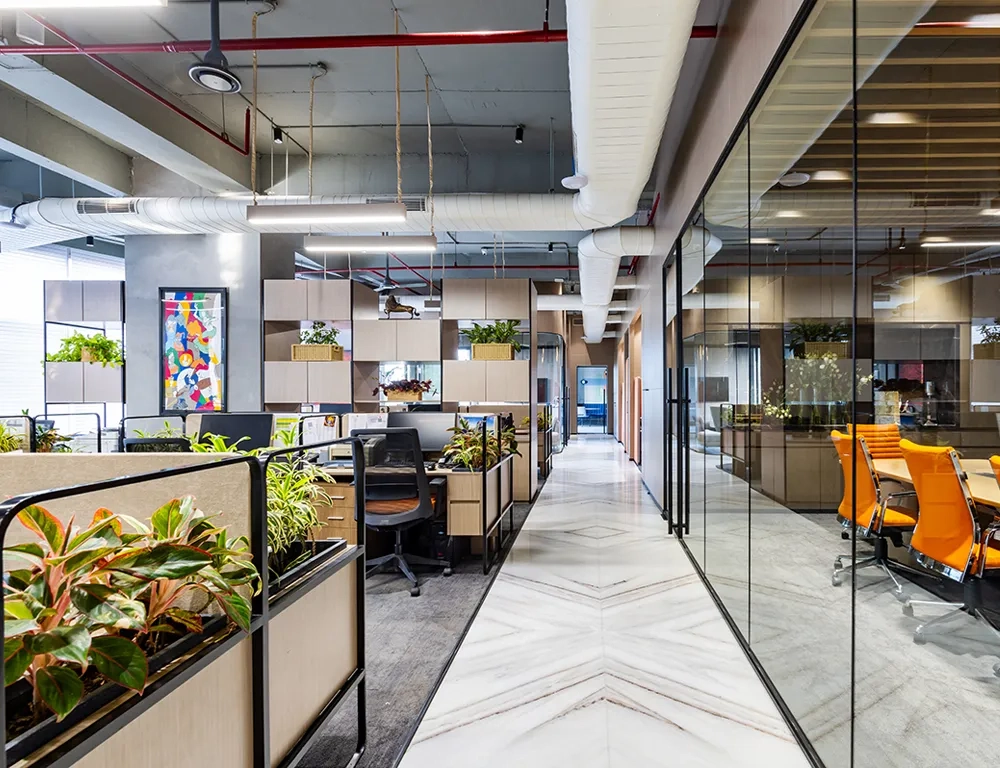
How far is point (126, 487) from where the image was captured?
1.67 m

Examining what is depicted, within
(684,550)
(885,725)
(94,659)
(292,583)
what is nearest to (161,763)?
(94,659)

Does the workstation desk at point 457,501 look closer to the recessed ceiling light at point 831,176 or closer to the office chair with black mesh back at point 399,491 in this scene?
the office chair with black mesh back at point 399,491

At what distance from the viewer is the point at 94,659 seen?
1.15m

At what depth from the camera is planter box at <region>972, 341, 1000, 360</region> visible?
1153mm

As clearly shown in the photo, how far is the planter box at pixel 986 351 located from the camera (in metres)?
1.15

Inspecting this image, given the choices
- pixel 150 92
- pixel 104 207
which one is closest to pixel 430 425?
pixel 150 92

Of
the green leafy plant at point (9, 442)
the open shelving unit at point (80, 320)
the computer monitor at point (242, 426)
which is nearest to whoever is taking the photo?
the computer monitor at point (242, 426)

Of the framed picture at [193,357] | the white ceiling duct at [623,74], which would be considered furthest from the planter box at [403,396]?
the white ceiling duct at [623,74]

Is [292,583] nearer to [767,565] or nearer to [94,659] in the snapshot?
[94,659]

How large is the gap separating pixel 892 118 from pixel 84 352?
27.0 feet

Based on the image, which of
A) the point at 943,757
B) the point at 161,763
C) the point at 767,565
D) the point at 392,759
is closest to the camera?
the point at 161,763

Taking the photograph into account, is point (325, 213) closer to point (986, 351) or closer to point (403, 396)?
point (403, 396)

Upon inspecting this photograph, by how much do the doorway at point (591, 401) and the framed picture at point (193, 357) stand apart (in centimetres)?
1535

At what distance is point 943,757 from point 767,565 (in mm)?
1297
